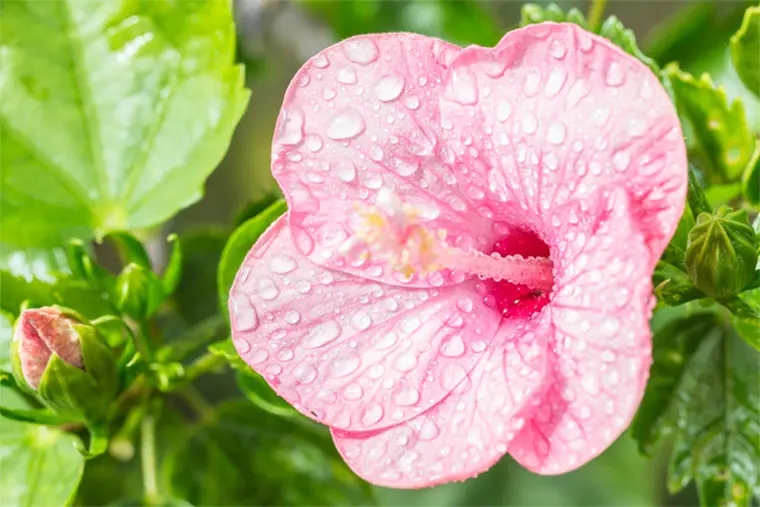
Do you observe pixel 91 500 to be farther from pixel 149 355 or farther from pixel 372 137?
pixel 372 137

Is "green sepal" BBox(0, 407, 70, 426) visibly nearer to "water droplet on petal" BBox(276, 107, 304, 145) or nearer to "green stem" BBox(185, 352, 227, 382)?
"green stem" BBox(185, 352, 227, 382)

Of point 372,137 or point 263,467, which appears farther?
point 263,467

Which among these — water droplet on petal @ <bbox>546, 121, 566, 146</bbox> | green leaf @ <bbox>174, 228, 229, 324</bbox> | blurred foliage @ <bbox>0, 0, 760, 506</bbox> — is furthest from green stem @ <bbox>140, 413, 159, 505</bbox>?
water droplet on petal @ <bbox>546, 121, 566, 146</bbox>

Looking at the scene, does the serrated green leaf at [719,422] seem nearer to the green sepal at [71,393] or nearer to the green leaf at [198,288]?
the green sepal at [71,393]

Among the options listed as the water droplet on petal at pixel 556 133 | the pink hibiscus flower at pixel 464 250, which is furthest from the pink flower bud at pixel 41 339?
Result: the water droplet on petal at pixel 556 133

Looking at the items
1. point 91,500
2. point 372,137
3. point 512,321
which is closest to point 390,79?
point 372,137

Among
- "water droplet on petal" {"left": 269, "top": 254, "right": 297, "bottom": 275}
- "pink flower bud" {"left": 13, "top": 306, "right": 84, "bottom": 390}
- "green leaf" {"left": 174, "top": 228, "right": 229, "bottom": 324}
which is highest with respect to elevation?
"water droplet on petal" {"left": 269, "top": 254, "right": 297, "bottom": 275}
